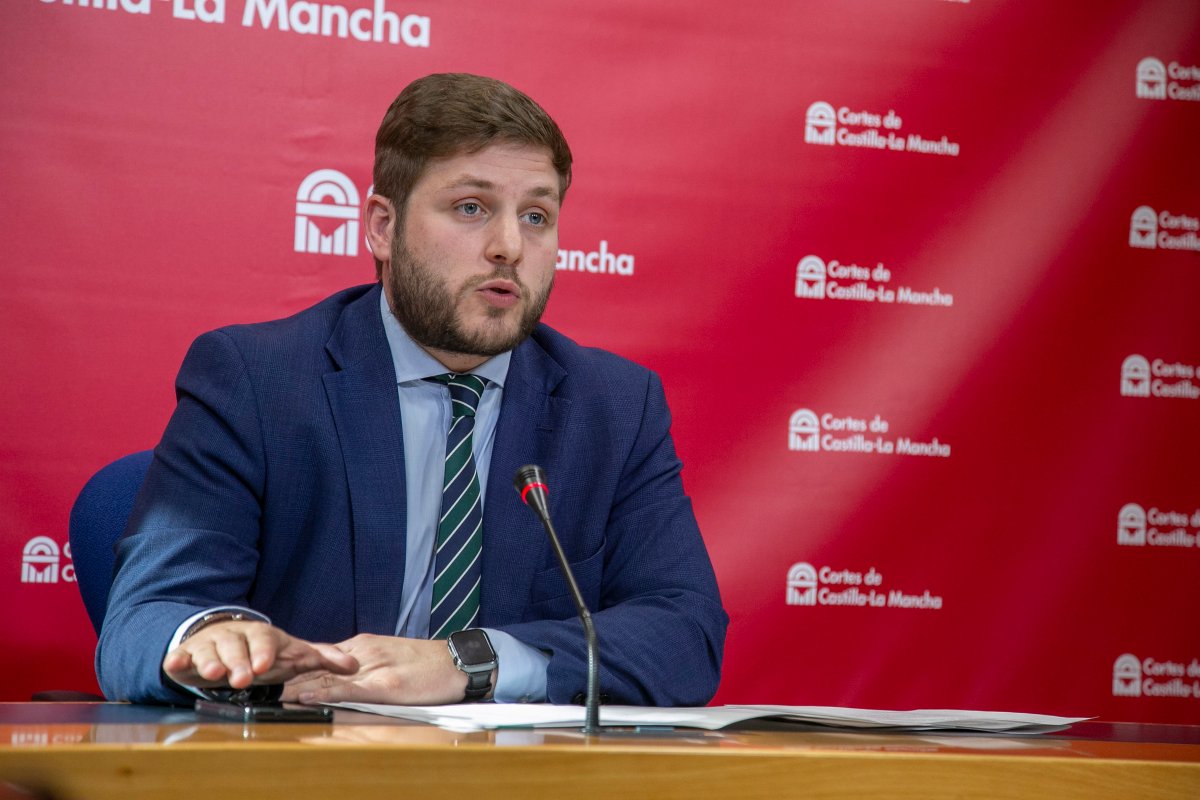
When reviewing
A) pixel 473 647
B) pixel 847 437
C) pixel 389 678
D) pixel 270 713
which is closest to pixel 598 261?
pixel 847 437

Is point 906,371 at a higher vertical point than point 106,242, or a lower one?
lower

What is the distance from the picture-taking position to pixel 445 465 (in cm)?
210

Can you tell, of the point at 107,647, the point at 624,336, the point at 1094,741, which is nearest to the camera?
the point at 1094,741

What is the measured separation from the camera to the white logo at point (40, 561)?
295 cm

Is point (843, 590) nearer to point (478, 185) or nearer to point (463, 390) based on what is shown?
point (463, 390)

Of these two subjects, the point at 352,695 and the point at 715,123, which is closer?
the point at 352,695

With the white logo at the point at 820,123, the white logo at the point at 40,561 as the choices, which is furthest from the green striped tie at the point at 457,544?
the white logo at the point at 820,123

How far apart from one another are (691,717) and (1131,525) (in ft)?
8.48

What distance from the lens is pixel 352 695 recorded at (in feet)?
5.14

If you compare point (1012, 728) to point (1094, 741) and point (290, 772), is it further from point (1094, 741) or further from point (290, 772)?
point (290, 772)

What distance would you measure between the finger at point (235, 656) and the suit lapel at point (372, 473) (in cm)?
54

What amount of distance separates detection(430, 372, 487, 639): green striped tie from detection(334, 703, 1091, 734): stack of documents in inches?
17.4

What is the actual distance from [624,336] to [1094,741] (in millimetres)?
2027

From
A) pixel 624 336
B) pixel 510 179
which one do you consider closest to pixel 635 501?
pixel 510 179
